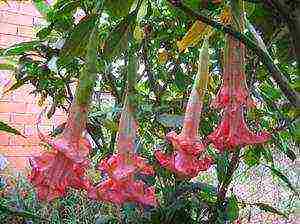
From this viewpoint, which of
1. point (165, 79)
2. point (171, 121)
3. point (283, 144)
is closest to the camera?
point (171, 121)

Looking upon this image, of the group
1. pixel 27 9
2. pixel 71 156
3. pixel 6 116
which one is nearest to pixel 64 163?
pixel 71 156

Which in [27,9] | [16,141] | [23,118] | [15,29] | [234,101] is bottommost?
[16,141]

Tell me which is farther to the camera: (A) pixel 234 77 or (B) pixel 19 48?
(B) pixel 19 48

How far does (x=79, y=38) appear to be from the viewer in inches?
22.2

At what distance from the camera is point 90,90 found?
0.50 metres

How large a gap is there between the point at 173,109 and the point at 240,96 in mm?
663

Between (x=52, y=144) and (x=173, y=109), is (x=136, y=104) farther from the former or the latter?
(x=173, y=109)

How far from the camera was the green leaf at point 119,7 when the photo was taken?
1.96ft

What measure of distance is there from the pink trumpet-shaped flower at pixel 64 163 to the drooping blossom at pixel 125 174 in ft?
0.08

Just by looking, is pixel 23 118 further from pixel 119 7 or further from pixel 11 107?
pixel 119 7

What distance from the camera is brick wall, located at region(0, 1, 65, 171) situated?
262 centimetres

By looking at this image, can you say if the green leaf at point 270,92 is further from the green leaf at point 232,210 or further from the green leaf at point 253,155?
the green leaf at point 232,210

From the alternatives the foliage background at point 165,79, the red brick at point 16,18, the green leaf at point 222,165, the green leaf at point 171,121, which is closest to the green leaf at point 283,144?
the foliage background at point 165,79

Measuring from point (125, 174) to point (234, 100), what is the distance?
139mm
